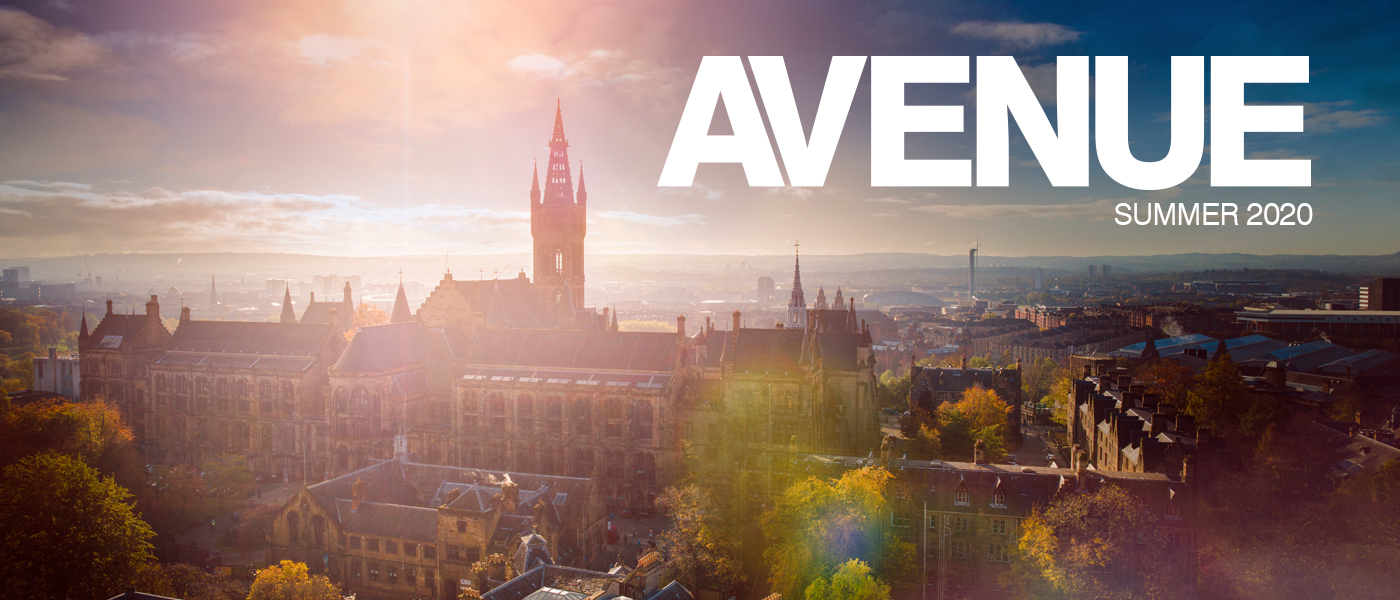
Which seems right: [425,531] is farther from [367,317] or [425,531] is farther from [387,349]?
[367,317]

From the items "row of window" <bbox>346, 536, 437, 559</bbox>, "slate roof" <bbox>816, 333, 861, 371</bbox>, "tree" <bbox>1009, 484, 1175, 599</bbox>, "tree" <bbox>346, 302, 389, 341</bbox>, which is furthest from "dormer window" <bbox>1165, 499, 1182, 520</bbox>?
"tree" <bbox>346, 302, 389, 341</bbox>

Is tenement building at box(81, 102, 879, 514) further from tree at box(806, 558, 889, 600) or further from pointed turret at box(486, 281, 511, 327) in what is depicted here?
tree at box(806, 558, 889, 600)

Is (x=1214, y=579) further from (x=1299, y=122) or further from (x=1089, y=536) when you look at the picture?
(x=1299, y=122)

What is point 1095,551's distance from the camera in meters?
37.3

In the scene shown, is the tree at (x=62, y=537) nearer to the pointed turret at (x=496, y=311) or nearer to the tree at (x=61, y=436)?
the tree at (x=61, y=436)

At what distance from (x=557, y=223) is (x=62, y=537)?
64.2 meters

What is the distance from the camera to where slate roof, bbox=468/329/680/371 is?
209 ft

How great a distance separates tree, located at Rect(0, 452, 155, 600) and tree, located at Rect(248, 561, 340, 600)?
11.0 meters

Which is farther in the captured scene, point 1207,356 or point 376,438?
point 1207,356

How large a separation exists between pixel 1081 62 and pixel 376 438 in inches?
2476

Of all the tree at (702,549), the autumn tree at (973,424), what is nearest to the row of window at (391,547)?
the tree at (702,549)

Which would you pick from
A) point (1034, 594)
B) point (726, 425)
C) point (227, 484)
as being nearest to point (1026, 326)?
point (726, 425)

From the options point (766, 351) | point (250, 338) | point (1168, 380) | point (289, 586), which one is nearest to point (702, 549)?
point (289, 586)

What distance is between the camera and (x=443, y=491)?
1972 inches
